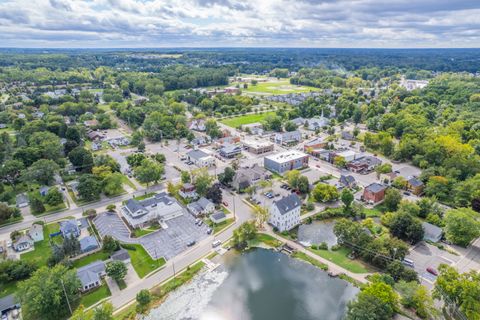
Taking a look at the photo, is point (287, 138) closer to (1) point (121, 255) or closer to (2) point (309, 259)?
(2) point (309, 259)

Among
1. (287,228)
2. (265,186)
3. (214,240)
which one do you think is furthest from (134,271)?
(265,186)

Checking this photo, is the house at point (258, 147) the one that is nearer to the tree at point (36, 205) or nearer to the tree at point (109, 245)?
the tree at point (109, 245)

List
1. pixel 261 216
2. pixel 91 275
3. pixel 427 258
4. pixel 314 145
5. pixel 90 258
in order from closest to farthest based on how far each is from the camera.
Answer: pixel 91 275
pixel 427 258
pixel 90 258
pixel 261 216
pixel 314 145

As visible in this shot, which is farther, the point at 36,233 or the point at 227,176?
the point at 227,176

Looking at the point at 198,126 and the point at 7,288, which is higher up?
the point at 7,288

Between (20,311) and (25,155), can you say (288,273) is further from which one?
(25,155)

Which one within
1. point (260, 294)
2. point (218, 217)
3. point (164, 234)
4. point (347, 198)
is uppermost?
point (347, 198)

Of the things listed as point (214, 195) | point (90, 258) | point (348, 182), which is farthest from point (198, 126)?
point (90, 258)

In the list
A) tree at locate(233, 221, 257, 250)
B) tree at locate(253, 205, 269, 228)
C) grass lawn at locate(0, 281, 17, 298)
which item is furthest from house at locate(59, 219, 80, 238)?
tree at locate(253, 205, 269, 228)
